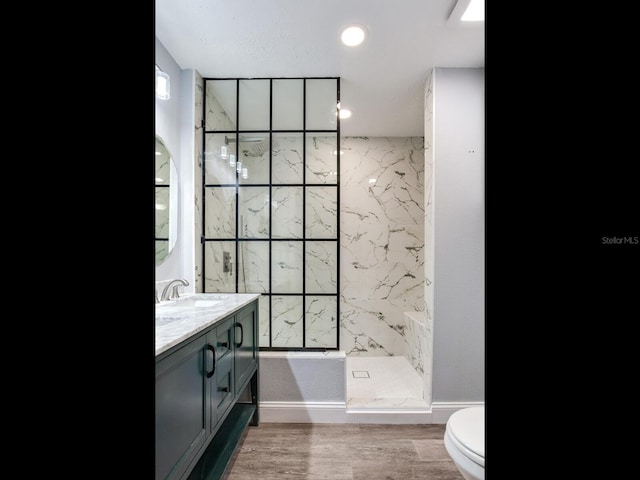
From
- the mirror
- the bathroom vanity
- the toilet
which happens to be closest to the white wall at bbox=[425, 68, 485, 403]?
the toilet

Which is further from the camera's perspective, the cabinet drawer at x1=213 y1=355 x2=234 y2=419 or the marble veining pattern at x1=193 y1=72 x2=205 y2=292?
the marble veining pattern at x1=193 y1=72 x2=205 y2=292

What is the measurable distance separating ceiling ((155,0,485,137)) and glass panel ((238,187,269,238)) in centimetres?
82

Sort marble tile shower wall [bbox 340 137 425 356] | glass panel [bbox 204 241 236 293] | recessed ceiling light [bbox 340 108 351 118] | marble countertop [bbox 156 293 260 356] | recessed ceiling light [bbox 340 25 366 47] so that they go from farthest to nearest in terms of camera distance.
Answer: marble tile shower wall [bbox 340 137 425 356] < recessed ceiling light [bbox 340 108 351 118] < glass panel [bbox 204 241 236 293] < recessed ceiling light [bbox 340 25 366 47] < marble countertop [bbox 156 293 260 356]

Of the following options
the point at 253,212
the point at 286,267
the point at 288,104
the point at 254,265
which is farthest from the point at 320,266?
the point at 288,104

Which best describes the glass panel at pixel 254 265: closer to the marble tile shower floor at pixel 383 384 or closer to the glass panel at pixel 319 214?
the glass panel at pixel 319 214

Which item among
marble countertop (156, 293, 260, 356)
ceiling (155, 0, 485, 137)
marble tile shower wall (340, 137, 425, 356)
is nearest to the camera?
marble countertop (156, 293, 260, 356)

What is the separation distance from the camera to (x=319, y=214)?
2.42 meters

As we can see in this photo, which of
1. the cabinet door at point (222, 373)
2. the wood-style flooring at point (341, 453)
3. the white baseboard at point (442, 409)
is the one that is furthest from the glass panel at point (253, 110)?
the white baseboard at point (442, 409)

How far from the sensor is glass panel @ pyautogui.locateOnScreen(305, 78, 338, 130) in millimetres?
2395

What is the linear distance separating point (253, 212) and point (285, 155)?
1.56 feet

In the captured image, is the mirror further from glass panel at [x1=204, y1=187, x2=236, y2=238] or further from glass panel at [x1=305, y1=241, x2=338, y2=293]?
glass panel at [x1=305, y1=241, x2=338, y2=293]
